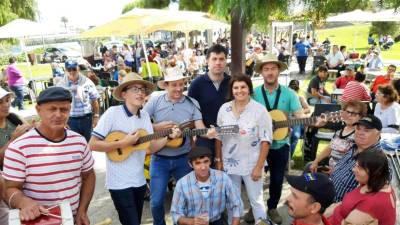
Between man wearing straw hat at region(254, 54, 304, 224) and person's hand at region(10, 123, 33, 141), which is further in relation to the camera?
man wearing straw hat at region(254, 54, 304, 224)

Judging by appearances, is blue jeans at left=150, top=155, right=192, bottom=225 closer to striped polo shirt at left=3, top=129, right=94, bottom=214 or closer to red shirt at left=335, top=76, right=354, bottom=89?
striped polo shirt at left=3, top=129, right=94, bottom=214

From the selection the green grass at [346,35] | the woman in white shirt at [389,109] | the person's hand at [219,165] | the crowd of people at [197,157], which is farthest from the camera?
the green grass at [346,35]

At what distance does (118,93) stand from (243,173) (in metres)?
1.46

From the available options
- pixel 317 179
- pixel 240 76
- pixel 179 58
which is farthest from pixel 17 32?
pixel 317 179

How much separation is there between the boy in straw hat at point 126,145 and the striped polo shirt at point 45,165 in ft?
2.40

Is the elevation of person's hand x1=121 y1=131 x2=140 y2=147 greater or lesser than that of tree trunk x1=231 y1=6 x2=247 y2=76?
lesser

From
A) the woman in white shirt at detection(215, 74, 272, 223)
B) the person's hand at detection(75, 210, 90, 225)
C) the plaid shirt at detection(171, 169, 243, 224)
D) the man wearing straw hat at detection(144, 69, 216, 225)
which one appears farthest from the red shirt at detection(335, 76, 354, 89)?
the person's hand at detection(75, 210, 90, 225)

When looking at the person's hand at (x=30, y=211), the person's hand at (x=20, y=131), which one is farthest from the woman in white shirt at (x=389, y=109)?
the person's hand at (x=30, y=211)

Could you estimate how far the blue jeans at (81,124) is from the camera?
236 inches

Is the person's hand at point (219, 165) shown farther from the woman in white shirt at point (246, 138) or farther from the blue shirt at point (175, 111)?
the blue shirt at point (175, 111)

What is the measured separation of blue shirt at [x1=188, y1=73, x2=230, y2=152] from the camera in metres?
3.91

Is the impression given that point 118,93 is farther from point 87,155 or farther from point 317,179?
point 317,179

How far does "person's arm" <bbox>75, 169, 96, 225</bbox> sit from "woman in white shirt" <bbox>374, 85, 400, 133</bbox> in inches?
181

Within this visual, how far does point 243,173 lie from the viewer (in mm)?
3543
